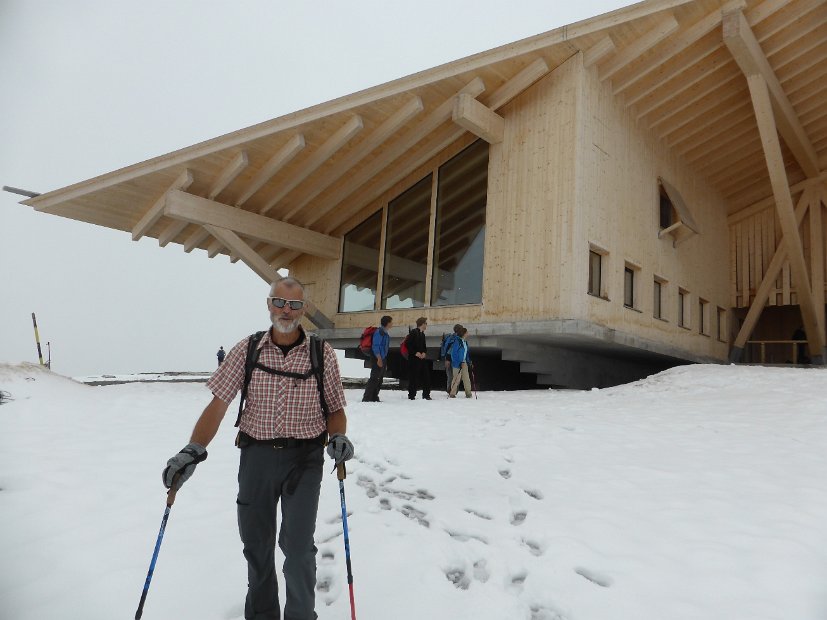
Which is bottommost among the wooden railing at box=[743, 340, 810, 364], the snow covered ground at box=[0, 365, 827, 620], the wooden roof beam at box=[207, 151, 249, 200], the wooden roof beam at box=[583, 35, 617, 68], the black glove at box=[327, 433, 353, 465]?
the snow covered ground at box=[0, 365, 827, 620]

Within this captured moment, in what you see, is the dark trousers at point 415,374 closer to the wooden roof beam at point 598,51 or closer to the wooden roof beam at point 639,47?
the wooden roof beam at point 598,51

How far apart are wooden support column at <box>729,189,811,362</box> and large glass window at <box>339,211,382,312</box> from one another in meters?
12.7

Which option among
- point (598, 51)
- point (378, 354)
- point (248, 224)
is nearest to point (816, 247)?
point (598, 51)

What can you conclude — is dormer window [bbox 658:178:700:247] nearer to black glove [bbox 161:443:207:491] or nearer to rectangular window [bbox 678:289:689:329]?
rectangular window [bbox 678:289:689:329]

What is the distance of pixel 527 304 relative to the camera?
12.3 meters

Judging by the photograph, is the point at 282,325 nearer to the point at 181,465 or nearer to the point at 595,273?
the point at 181,465

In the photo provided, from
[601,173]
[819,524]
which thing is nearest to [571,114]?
[601,173]

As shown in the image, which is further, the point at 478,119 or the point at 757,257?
the point at 757,257

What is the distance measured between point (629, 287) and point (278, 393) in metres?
12.9

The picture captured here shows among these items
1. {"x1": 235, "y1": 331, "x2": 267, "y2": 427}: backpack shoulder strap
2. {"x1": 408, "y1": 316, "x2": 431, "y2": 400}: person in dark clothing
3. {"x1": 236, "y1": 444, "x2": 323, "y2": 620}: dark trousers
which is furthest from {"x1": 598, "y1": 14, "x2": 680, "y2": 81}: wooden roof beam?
{"x1": 236, "y1": 444, "x2": 323, "y2": 620}: dark trousers

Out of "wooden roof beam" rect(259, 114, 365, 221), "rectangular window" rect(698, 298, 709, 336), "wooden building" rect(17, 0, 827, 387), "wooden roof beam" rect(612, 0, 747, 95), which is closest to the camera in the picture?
"wooden roof beam" rect(612, 0, 747, 95)

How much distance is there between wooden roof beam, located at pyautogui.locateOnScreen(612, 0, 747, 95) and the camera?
11769 mm

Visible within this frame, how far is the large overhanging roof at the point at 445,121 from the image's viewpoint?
1199 cm

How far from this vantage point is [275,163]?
13180mm
